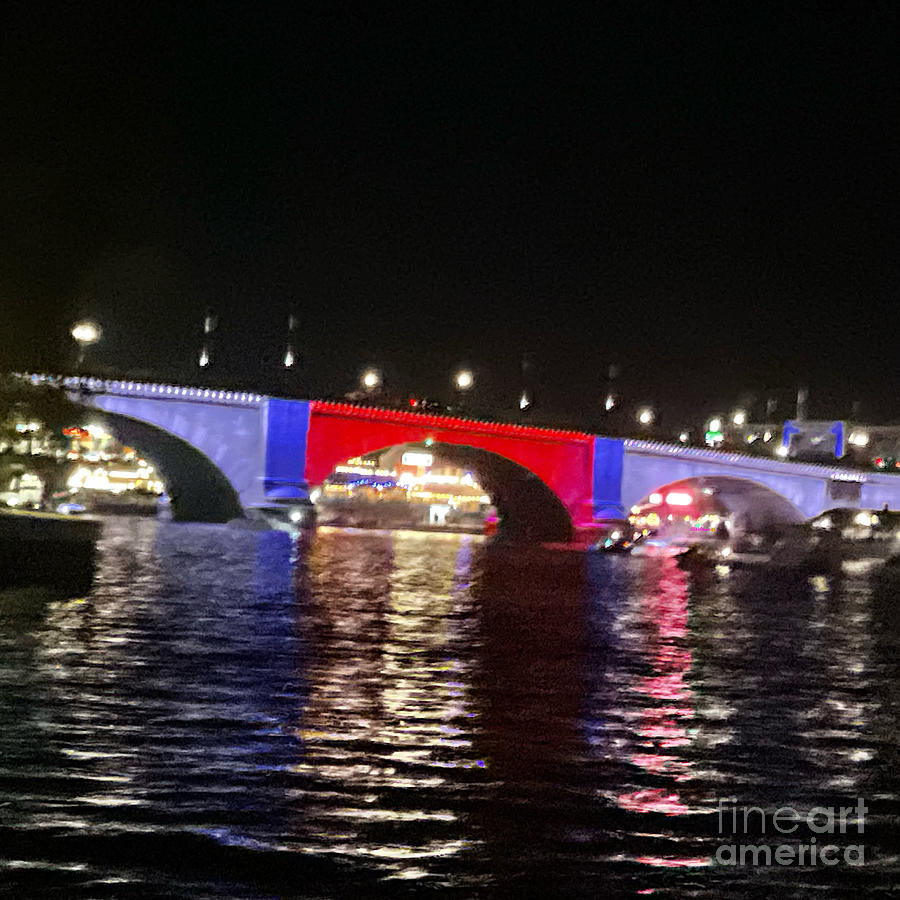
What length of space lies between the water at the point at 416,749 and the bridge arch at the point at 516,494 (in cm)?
6526

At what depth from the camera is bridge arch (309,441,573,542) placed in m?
93.8

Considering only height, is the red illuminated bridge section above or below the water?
above

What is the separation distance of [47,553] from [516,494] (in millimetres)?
64581

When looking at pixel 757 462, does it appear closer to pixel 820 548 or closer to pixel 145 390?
pixel 820 548

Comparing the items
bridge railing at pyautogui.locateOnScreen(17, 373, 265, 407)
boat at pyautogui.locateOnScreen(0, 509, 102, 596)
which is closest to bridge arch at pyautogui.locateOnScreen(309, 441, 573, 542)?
bridge railing at pyautogui.locateOnScreen(17, 373, 265, 407)

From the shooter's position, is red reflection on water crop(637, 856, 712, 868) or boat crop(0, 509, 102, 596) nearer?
red reflection on water crop(637, 856, 712, 868)

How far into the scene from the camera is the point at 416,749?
12.2m

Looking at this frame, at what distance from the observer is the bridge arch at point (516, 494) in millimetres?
93812

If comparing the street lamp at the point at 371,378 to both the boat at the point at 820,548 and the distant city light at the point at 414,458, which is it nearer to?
the boat at the point at 820,548

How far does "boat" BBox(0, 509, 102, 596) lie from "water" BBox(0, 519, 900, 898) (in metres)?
3.09

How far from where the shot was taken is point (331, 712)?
13812 millimetres

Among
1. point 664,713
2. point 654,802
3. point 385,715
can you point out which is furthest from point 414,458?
point 654,802

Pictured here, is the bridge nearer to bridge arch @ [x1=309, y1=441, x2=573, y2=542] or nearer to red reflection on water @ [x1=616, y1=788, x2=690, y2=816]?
bridge arch @ [x1=309, y1=441, x2=573, y2=542]

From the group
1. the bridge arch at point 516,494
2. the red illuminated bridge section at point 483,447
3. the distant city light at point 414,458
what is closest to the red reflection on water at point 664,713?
the red illuminated bridge section at point 483,447
